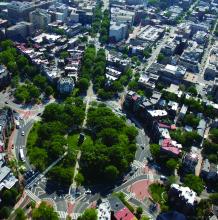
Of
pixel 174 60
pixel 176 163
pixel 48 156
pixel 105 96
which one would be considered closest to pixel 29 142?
pixel 48 156

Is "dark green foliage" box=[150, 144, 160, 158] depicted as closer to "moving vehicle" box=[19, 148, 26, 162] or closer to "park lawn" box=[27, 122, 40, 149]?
"park lawn" box=[27, 122, 40, 149]

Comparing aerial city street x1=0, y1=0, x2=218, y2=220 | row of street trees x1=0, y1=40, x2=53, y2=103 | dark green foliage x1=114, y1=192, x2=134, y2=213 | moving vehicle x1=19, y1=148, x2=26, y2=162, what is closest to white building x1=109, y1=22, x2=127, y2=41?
aerial city street x1=0, y1=0, x2=218, y2=220

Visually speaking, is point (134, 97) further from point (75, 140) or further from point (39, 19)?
point (39, 19)


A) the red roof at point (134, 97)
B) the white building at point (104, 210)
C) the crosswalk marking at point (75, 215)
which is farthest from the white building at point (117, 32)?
the crosswalk marking at point (75, 215)

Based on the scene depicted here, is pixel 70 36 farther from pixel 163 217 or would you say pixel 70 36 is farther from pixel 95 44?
pixel 163 217

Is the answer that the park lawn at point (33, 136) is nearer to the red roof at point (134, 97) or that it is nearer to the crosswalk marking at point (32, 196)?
the crosswalk marking at point (32, 196)
